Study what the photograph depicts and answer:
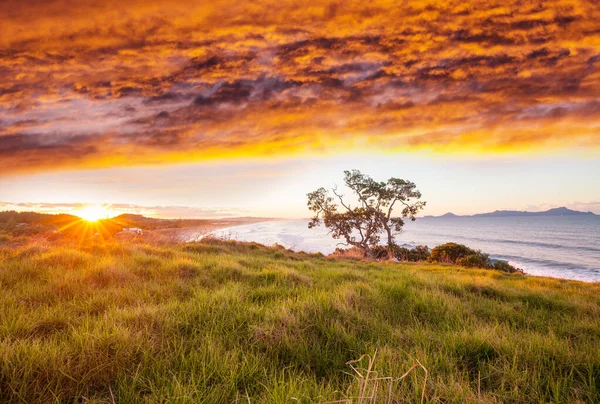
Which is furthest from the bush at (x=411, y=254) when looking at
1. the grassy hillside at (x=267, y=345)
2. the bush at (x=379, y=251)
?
the grassy hillside at (x=267, y=345)

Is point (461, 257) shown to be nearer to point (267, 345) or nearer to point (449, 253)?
point (449, 253)

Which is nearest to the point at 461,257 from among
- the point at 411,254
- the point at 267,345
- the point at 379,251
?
the point at 411,254

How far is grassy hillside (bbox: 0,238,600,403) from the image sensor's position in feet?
7.18

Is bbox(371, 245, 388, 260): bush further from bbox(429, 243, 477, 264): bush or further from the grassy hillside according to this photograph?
the grassy hillside

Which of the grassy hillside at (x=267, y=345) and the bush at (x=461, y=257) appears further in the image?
the bush at (x=461, y=257)

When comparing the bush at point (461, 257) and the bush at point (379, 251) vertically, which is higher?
the bush at point (461, 257)

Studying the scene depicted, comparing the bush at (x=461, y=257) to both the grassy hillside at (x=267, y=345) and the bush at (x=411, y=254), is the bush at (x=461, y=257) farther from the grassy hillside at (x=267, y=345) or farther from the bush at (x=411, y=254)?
the grassy hillside at (x=267, y=345)

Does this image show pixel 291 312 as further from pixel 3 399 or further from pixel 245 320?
pixel 3 399

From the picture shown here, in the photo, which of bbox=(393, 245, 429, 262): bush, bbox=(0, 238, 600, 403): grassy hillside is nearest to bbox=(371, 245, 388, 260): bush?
bbox=(393, 245, 429, 262): bush

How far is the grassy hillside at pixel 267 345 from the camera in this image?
2.19 metres

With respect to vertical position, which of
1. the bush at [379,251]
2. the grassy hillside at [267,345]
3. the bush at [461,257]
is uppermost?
the grassy hillside at [267,345]

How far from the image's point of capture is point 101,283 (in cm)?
504

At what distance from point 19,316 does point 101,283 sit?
1908mm

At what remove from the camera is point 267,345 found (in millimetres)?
2998
